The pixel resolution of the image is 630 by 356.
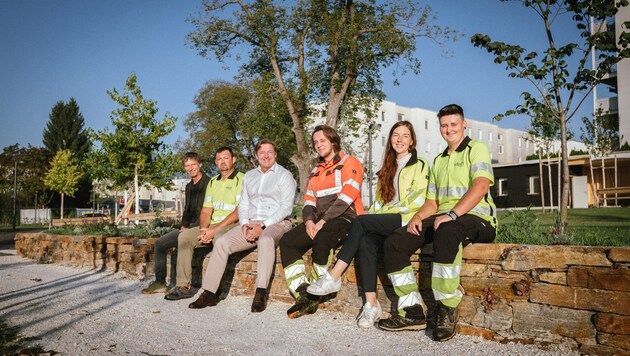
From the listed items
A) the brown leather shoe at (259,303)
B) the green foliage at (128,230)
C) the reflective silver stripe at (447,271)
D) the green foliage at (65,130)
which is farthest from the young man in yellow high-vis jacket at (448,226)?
the green foliage at (65,130)

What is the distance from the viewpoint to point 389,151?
16.4 feet

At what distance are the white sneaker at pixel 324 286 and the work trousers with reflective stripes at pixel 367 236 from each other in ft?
0.77

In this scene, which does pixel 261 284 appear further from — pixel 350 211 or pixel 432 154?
pixel 432 154

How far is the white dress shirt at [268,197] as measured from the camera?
5848 millimetres

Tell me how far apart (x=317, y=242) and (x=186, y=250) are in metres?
2.05

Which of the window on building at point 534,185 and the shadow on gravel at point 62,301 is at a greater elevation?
the window on building at point 534,185

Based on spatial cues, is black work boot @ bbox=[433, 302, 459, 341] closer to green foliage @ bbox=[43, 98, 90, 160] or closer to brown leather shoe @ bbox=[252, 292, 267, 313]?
brown leather shoe @ bbox=[252, 292, 267, 313]

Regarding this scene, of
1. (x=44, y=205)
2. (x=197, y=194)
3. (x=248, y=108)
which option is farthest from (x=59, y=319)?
(x=44, y=205)

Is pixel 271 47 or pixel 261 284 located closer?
pixel 261 284

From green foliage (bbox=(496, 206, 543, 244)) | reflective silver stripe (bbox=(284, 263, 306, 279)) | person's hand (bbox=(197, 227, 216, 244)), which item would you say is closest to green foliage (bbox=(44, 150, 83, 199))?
person's hand (bbox=(197, 227, 216, 244))

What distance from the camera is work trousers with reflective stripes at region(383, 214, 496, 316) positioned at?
3955 mm

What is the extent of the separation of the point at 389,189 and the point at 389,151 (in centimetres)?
38

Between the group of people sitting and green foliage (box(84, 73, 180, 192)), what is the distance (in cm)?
1772

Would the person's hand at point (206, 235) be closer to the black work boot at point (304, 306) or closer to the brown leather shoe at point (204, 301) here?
the brown leather shoe at point (204, 301)
